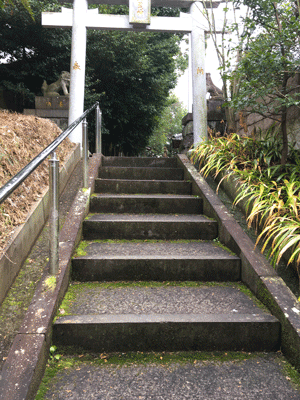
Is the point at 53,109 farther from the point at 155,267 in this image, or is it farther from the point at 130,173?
the point at 155,267

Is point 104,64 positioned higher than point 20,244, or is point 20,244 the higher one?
point 104,64

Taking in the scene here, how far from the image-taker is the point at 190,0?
484 cm

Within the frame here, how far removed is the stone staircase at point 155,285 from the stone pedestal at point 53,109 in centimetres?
295

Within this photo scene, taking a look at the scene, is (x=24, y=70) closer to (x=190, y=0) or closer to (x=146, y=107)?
(x=146, y=107)

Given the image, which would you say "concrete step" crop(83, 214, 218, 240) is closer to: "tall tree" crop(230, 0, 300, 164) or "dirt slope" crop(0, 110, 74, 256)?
"dirt slope" crop(0, 110, 74, 256)

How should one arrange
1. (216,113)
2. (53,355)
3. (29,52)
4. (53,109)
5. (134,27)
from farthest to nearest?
1. (29,52)
2. (53,109)
3. (216,113)
4. (134,27)
5. (53,355)

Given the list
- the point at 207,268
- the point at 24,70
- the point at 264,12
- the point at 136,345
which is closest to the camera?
the point at 136,345

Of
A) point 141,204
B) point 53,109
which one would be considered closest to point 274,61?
point 141,204

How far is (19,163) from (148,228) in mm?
1180

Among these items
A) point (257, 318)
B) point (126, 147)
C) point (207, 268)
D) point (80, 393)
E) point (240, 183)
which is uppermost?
point (126, 147)

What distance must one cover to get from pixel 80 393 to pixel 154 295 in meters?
0.69

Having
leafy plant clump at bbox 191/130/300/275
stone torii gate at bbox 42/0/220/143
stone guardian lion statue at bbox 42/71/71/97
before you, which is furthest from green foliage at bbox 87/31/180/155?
leafy plant clump at bbox 191/130/300/275

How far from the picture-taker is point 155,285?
1928 millimetres

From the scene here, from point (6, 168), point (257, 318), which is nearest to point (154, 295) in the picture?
point (257, 318)
